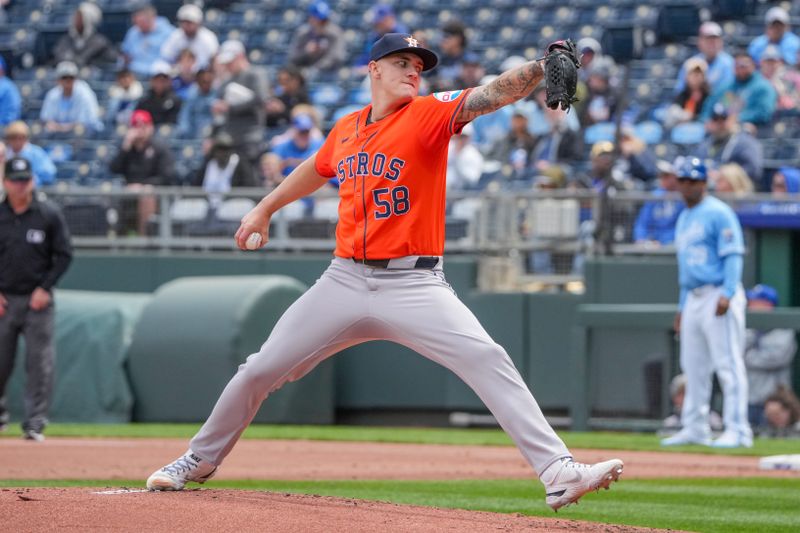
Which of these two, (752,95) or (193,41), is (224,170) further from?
(752,95)

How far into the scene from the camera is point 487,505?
7.00 m

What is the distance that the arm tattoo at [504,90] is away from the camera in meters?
5.29

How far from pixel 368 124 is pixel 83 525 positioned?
2.01m

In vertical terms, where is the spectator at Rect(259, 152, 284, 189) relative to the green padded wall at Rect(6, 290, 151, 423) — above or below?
above

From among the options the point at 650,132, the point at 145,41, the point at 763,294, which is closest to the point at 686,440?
the point at 763,294

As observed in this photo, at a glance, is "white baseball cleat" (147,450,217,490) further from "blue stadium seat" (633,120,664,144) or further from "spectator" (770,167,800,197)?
"blue stadium seat" (633,120,664,144)

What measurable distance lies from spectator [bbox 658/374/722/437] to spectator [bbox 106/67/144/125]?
8793 mm

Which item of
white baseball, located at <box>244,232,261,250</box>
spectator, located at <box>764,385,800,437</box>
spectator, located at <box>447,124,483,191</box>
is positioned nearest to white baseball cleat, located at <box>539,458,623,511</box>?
white baseball, located at <box>244,232,261,250</box>

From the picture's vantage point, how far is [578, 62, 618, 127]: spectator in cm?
1584

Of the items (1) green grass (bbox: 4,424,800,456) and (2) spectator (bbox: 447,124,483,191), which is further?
(2) spectator (bbox: 447,124,483,191)

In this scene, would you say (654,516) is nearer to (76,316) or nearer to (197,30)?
(76,316)

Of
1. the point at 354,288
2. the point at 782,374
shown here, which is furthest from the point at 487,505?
the point at 782,374

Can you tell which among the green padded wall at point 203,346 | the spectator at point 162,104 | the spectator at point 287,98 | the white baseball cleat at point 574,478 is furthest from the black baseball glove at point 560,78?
the spectator at point 162,104

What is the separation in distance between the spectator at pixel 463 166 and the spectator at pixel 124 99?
5533 millimetres
